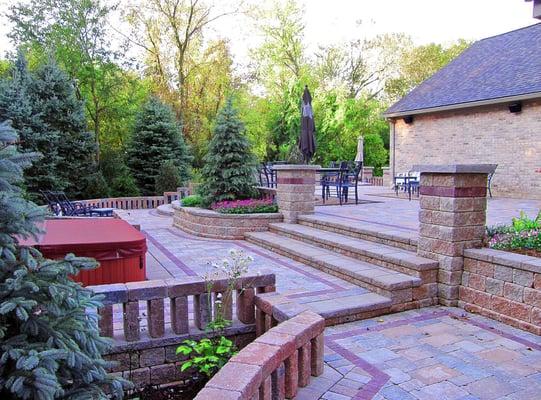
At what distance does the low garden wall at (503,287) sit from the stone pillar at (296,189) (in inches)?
151

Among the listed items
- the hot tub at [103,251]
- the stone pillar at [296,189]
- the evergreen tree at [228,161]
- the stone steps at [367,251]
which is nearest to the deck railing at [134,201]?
the evergreen tree at [228,161]

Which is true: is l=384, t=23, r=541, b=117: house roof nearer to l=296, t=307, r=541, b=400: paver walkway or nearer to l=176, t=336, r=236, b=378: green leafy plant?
l=296, t=307, r=541, b=400: paver walkway

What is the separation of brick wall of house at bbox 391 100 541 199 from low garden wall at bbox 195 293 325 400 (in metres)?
9.86

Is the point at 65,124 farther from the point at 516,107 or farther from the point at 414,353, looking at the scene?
the point at 414,353

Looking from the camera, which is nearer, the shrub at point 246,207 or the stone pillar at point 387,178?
the shrub at point 246,207

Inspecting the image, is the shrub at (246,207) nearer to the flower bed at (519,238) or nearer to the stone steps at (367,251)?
the stone steps at (367,251)

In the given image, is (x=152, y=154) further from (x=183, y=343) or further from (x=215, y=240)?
(x=183, y=343)

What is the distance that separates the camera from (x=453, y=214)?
171 inches

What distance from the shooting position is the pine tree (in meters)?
1.80

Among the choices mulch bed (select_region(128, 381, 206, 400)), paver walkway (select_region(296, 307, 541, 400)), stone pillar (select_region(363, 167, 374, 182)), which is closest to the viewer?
paver walkway (select_region(296, 307, 541, 400))

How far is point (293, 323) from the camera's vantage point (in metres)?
2.95

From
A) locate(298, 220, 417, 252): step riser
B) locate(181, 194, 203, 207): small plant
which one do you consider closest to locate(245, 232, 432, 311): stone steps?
locate(298, 220, 417, 252): step riser

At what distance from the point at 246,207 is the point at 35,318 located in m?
6.65

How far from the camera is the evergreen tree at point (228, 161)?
9.01m
